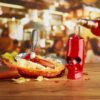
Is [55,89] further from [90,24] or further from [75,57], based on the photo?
[90,24]

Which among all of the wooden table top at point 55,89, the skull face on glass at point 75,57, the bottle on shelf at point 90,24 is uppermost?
the bottle on shelf at point 90,24

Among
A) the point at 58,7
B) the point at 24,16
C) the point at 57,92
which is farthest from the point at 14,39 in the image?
the point at 57,92

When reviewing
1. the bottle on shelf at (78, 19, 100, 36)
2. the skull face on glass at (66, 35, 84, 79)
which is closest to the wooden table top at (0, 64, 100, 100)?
the skull face on glass at (66, 35, 84, 79)

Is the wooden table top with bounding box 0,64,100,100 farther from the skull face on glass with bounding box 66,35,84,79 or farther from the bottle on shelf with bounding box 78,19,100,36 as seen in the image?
the bottle on shelf with bounding box 78,19,100,36

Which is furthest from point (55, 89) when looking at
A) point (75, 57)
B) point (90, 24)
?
point (90, 24)

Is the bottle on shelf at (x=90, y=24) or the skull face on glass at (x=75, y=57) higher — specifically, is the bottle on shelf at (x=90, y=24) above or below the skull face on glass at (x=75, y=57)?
above

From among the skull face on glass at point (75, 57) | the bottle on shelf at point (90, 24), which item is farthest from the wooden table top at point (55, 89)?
the bottle on shelf at point (90, 24)

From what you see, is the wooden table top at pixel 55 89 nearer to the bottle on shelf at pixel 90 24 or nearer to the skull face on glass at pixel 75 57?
the skull face on glass at pixel 75 57
